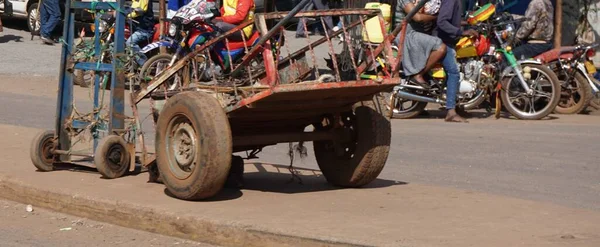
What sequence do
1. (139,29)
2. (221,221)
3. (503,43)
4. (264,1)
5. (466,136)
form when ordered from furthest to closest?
(264,1)
(139,29)
(503,43)
(466,136)
(221,221)

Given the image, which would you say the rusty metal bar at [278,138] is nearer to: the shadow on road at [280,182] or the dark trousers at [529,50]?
the shadow on road at [280,182]

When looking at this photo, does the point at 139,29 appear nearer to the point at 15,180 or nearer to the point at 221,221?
the point at 15,180

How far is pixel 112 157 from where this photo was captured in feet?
28.2

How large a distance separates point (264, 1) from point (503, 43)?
7.78 meters

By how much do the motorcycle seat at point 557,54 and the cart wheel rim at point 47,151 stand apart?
7837 mm

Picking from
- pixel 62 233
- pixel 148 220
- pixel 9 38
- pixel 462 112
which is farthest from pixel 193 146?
pixel 9 38

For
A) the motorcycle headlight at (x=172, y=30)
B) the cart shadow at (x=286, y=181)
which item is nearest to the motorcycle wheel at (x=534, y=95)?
the motorcycle headlight at (x=172, y=30)

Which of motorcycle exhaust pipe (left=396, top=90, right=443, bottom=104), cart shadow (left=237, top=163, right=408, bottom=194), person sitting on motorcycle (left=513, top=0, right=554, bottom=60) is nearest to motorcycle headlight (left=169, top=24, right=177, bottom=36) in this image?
motorcycle exhaust pipe (left=396, top=90, right=443, bottom=104)

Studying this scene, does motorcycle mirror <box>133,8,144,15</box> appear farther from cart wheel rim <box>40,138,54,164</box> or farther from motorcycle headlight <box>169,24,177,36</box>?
cart wheel rim <box>40,138,54,164</box>

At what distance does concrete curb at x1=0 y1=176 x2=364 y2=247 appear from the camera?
662 cm

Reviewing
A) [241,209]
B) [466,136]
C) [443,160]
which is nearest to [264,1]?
[466,136]

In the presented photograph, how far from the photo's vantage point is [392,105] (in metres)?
14.1

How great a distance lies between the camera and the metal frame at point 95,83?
8586 mm

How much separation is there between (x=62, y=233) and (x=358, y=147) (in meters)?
2.27
